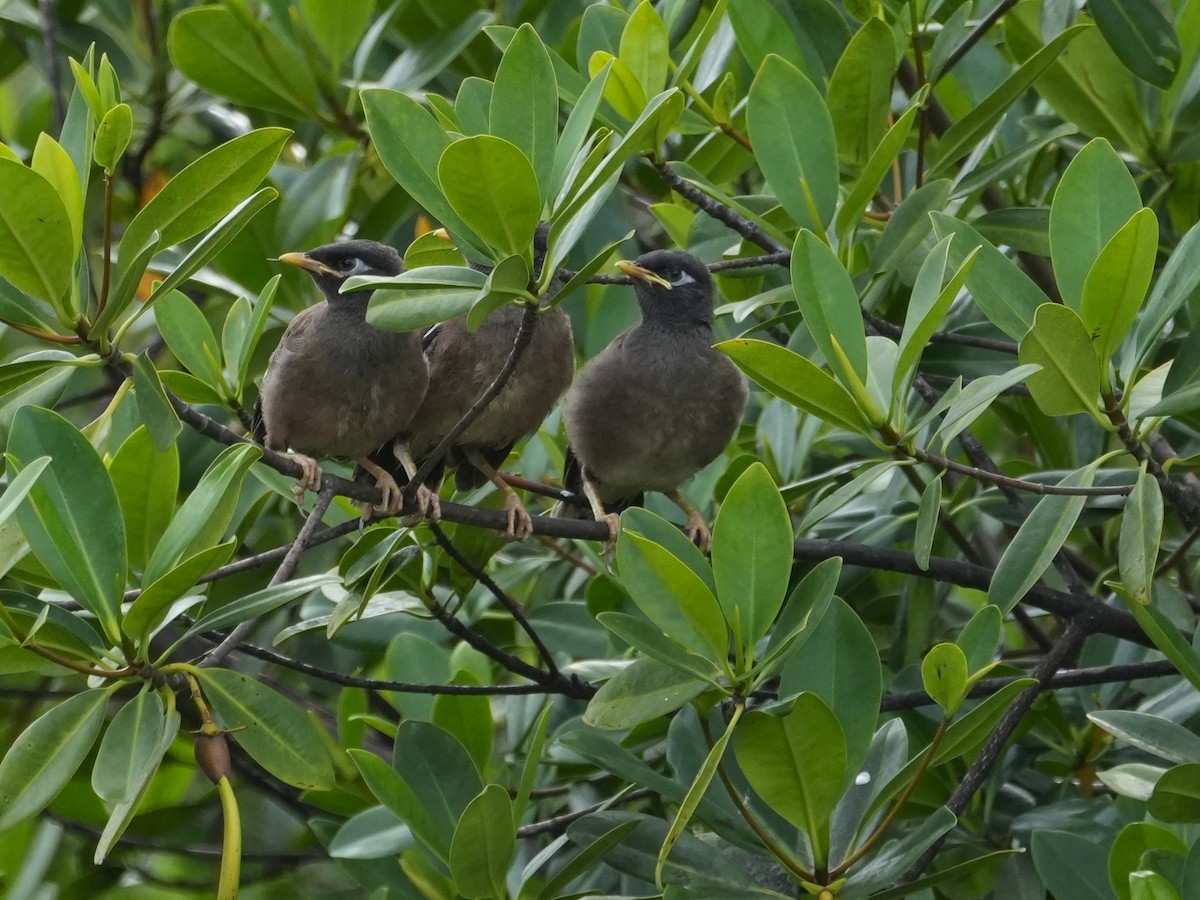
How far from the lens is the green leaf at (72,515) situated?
2414 mm

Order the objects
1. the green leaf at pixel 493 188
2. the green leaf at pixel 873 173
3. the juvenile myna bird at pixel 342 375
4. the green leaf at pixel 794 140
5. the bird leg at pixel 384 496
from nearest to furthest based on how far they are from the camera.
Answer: the green leaf at pixel 493 188, the green leaf at pixel 873 173, the green leaf at pixel 794 140, the bird leg at pixel 384 496, the juvenile myna bird at pixel 342 375

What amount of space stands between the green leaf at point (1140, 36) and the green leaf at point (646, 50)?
3.09 feet

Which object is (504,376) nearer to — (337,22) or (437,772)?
(437,772)

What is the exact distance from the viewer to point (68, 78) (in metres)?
5.21

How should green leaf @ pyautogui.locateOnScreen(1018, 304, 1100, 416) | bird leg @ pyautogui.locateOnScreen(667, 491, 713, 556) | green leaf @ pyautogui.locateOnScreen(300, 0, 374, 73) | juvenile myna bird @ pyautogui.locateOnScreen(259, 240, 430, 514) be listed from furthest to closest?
bird leg @ pyautogui.locateOnScreen(667, 491, 713, 556) < juvenile myna bird @ pyautogui.locateOnScreen(259, 240, 430, 514) < green leaf @ pyautogui.locateOnScreen(300, 0, 374, 73) < green leaf @ pyautogui.locateOnScreen(1018, 304, 1100, 416)

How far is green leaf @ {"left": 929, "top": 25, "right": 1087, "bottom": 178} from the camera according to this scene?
9.43 ft

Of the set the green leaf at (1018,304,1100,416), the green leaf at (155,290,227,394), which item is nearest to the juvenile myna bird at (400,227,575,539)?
the green leaf at (155,290,227,394)

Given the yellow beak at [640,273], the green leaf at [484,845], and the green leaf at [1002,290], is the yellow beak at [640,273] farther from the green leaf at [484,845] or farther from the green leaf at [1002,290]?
the green leaf at [484,845]

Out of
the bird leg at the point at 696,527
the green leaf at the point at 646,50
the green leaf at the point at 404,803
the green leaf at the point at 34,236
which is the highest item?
the green leaf at the point at 646,50

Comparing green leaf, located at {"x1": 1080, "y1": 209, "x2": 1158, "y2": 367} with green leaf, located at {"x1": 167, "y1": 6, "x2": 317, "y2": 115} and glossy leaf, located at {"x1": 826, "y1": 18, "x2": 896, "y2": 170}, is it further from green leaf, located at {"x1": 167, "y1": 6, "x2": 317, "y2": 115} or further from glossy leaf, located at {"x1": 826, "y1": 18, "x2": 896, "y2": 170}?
green leaf, located at {"x1": 167, "y1": 6, "x2": 317, "y2": 115}

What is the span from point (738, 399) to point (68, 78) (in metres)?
2.77

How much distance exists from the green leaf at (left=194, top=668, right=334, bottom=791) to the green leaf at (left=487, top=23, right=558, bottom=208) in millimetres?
984

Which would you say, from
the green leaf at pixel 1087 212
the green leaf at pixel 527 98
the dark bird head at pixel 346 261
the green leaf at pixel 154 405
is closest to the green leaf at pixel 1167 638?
the green leaf at pixel 1087 212

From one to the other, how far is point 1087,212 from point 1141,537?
55cm
